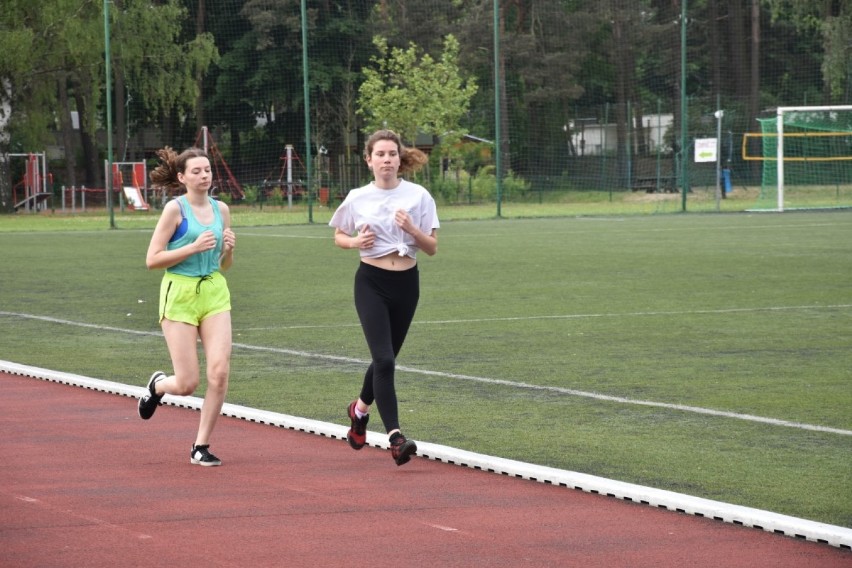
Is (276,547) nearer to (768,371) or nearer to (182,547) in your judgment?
(182,547)

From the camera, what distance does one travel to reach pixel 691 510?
671 centimetres

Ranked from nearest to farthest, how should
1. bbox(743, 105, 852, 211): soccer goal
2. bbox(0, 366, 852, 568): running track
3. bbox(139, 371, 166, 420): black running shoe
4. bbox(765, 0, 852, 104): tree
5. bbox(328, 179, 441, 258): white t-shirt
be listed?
1. bbox(0, 366, 852, 568): running track
2. bbox(328, 179, 441, 258): white t-shirt
3. bbox(139, 371, 166, 420): black running shoe
4. bbox(743, 105, 852, 211): soccer goal
5. bbox(765, 0, 852, 104): tree

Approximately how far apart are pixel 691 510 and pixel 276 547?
1826 mm

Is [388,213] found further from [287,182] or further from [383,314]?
[287,182]

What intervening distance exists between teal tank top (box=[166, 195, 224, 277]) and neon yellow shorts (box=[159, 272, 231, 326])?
1.3 inches

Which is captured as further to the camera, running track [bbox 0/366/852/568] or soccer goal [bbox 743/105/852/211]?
soccer goal [bbox 743/105/852/211]

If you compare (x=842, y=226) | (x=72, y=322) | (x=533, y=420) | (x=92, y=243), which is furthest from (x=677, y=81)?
(x=533, y=420)

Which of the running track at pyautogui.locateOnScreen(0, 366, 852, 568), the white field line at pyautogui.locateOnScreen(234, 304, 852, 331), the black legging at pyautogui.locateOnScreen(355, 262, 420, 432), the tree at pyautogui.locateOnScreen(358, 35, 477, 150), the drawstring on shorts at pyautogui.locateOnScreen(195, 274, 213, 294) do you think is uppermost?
the tree at pyautogui.locateOnScreen(358, 35, 477, 150)

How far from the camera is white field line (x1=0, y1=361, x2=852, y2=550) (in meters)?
6.28

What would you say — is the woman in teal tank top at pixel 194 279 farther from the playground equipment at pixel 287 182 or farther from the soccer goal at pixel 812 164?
the playground equipment at pixel 287 182

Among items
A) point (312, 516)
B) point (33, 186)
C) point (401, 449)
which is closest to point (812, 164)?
point (33, 186)

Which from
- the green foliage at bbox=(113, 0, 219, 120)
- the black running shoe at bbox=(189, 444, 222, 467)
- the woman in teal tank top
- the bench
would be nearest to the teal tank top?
the woman in teal tank top

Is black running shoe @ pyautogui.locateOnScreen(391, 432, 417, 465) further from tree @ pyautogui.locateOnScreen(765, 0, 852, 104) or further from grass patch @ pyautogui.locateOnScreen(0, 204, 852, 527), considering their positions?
tree @ pyautogui.locateOnScreen(765, 0, 852, 104)

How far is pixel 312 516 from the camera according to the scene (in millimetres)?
6770
